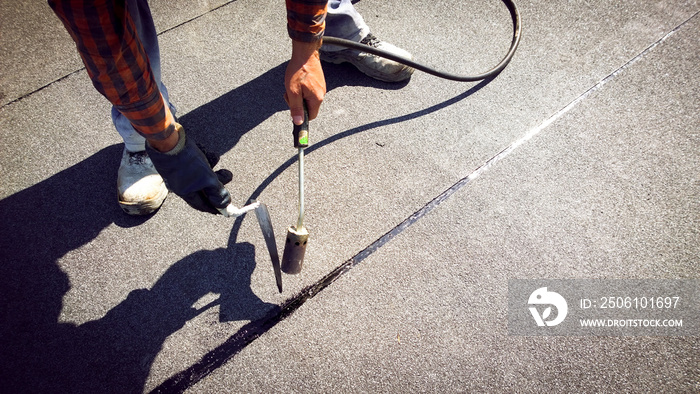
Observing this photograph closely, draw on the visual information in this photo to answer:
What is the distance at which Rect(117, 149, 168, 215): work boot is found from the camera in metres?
1.78

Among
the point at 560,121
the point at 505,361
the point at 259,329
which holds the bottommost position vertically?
the point at 259,329

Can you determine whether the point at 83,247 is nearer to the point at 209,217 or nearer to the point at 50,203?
the point at 50,203

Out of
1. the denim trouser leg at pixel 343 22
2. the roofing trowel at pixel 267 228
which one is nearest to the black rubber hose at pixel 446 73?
the denim trouser leg at pixel 343 22

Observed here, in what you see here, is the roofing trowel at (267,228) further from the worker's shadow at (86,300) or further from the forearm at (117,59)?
the forearm at (117,59)

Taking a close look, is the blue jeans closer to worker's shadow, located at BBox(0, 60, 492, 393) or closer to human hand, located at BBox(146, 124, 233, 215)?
worker's shadow, located at BBox(0, 60, 492, 393)

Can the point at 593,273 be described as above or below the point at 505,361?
above

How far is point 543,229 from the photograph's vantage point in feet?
6.20

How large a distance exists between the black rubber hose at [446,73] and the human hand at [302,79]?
68cm

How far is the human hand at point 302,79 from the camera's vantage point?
1.36m

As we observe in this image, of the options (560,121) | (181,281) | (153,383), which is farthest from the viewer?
(560,121)

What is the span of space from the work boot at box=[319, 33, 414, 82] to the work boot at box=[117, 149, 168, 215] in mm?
1222

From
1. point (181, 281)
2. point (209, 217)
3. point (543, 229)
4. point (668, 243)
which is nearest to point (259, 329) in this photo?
point (181, 281)

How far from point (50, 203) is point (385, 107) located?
1801 millimetres
